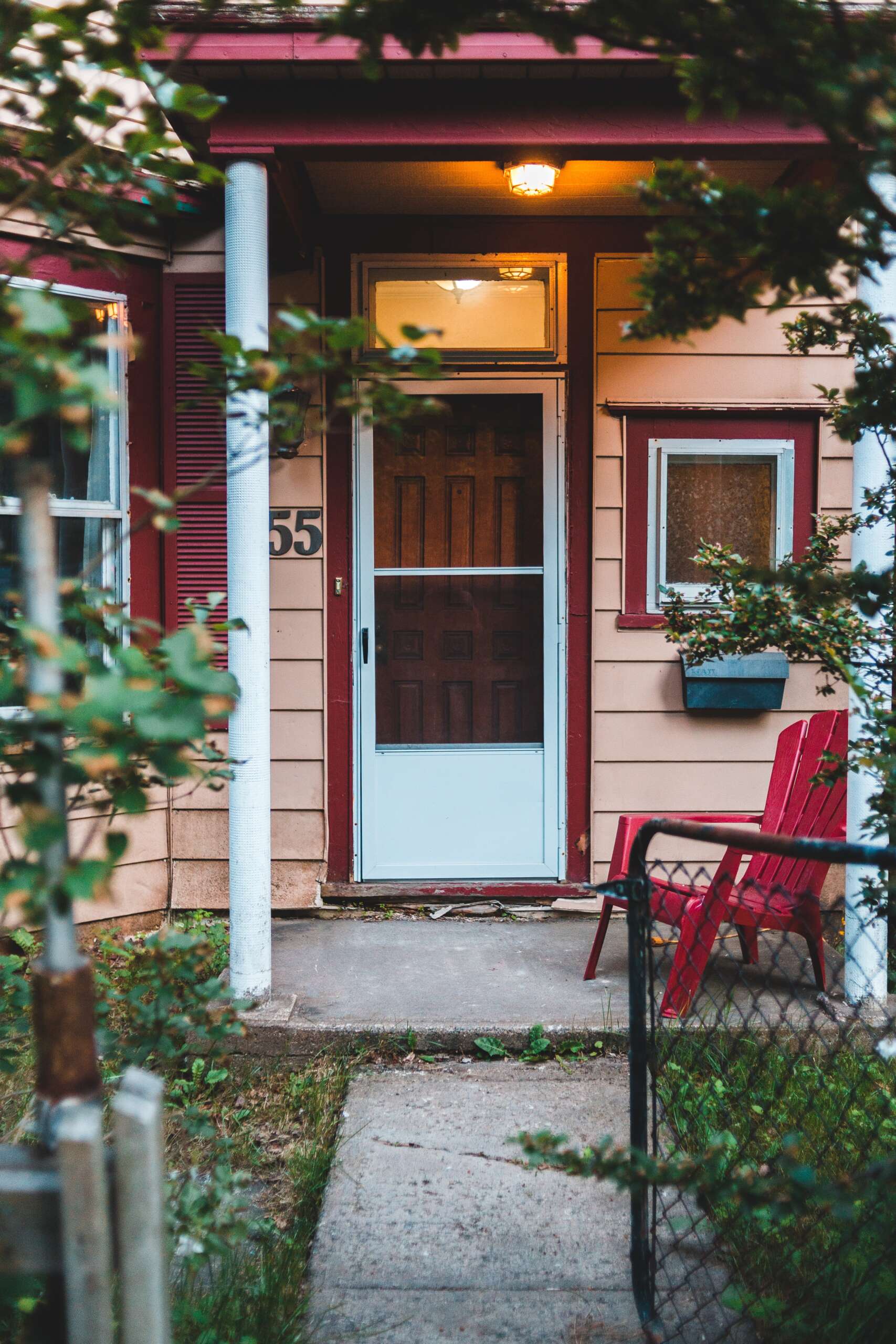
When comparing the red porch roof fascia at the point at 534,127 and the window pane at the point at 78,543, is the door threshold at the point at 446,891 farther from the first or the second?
the red porch roof fascia at the point at 534,127

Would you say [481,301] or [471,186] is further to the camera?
[481,301]

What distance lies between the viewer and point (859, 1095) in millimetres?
2932

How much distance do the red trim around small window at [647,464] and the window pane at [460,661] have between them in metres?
0.44

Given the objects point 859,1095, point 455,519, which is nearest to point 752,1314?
point 859,1095

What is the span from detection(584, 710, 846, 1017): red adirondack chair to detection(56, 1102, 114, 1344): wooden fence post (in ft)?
7.87

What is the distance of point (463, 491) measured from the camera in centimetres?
463

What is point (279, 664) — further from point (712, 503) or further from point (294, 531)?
point (712, 503)

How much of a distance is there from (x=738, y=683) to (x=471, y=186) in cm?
245

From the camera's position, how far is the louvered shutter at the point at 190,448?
14.3 feet

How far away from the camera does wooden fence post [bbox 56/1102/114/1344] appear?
941 millimetres

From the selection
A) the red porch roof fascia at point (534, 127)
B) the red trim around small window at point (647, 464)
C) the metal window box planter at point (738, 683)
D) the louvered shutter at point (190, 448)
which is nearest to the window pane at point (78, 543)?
the louvered shutter at point (190, 448)

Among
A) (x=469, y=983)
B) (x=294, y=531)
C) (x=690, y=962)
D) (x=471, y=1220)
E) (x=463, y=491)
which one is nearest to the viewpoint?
(x=471, y=1220)

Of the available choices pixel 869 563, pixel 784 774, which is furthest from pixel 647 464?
pixel 784 774

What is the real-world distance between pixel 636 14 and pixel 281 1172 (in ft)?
9.03
